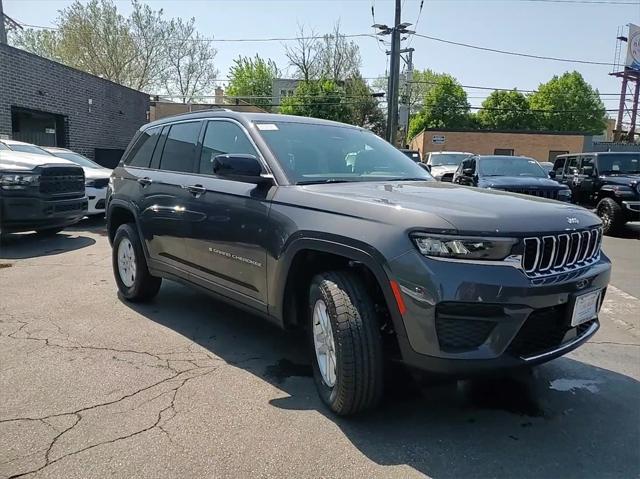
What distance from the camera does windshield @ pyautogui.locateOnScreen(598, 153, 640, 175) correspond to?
39.4 ft

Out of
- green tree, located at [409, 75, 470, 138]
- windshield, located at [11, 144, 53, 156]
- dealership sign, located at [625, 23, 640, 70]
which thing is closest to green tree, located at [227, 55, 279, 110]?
green tree, located at [409, 75, 470, 138]

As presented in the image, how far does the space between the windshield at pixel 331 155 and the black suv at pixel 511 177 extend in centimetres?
642

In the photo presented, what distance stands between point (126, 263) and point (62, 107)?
13967 millimetres

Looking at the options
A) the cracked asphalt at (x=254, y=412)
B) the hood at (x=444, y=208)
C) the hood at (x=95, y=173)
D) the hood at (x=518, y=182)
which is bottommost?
the cracked asphalt at (x=254, y=412)

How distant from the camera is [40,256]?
775cm

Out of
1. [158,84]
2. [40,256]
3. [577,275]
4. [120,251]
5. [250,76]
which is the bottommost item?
[40,256]

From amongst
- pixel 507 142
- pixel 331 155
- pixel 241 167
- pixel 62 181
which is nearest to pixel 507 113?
pixel 507 142

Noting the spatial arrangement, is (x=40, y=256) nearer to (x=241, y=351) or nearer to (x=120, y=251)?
(x=120, y=251)

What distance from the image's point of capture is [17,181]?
7969 millimetres

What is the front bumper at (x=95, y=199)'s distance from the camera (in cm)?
1050

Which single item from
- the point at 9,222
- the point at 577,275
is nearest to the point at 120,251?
the point at 9,222

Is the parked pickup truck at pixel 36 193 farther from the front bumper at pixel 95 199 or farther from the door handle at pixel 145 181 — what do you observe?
Result: the door handle at pixel 145 181

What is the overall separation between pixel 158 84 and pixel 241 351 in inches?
1401

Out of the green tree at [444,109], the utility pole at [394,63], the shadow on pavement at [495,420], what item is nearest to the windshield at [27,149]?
the shadow on pavement at [495,420]
